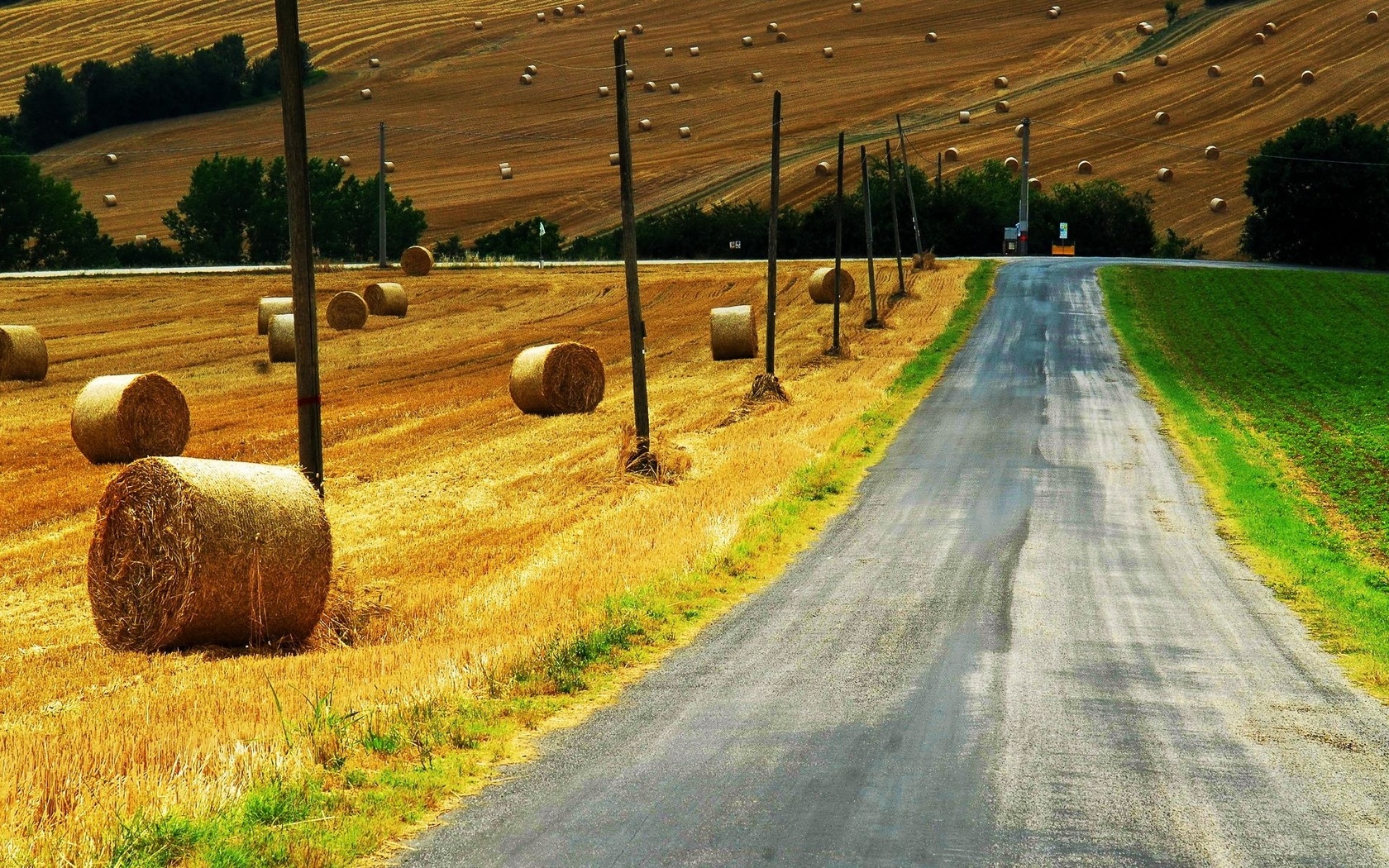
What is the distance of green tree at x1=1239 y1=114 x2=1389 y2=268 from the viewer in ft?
234

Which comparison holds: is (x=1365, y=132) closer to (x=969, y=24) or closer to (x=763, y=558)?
(x=969, y=24)

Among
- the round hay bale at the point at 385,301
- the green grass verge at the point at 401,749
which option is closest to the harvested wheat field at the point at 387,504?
the green grass verge at the point at 401,749

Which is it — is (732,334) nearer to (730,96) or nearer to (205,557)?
(205,557)

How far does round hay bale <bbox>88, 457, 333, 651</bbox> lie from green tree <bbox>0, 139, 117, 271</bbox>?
3074 inches

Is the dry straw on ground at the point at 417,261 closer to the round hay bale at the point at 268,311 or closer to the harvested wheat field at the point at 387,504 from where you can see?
the harvested wheat field at the point at 387,504

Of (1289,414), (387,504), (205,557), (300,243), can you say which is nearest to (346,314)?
(387,504)

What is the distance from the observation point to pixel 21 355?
37219 millimetres

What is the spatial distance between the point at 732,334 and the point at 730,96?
212ft

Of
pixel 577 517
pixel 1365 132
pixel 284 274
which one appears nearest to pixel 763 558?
pixel 577 517

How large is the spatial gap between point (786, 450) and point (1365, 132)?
57598 millimetres

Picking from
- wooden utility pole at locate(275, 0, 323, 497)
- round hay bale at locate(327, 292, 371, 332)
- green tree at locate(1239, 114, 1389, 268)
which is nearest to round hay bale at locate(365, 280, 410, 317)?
round hay bale at locate(327, 292, 371, 332)

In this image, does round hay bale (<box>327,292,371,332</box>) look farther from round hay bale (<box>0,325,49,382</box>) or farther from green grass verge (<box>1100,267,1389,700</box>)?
green grass verge (<box>1100,267,1389,700</box>)

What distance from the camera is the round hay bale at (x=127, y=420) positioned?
2531cm

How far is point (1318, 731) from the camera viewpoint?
417 inches
